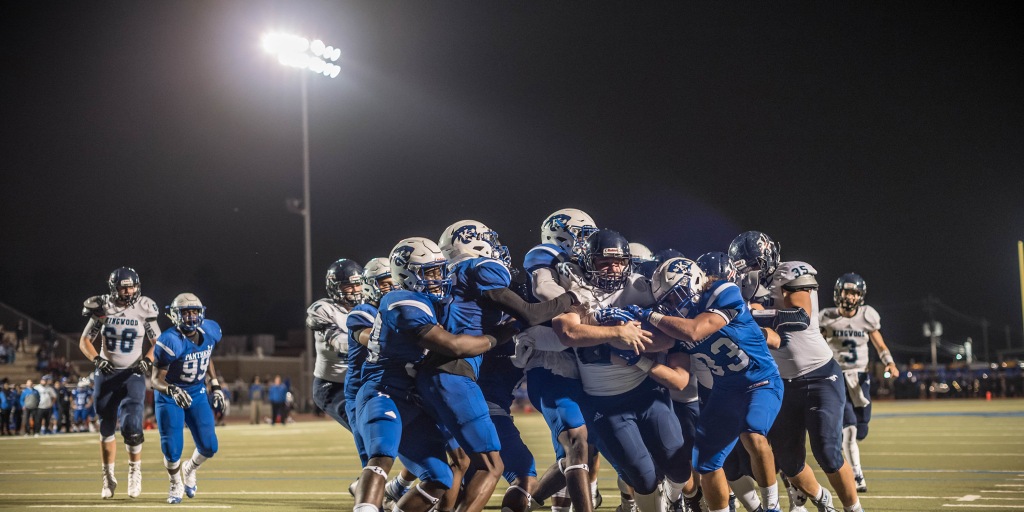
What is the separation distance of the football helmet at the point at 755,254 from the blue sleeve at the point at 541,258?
1289 millimetres

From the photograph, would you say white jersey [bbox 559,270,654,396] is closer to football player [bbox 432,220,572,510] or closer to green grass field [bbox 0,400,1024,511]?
football player [bbox 432,220,572,510]

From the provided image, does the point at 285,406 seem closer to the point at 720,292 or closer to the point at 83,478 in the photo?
the point at 83,478

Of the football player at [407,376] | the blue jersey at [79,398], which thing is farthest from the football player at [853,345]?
the blue jersey at [79,398]

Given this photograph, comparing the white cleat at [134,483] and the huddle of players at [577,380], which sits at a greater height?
the huddle of players at [577,380]

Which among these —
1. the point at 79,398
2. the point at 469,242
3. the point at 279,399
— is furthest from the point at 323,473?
the point at 79,398

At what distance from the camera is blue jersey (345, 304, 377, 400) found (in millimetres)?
6887

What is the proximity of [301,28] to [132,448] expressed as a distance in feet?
71.4

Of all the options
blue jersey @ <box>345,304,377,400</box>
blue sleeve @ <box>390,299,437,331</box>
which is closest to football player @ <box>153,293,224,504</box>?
blue jersey @ <box>345,304,377,400</box>

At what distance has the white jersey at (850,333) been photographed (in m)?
10.7

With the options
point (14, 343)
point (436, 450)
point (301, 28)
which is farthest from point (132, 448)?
point (14, 343)

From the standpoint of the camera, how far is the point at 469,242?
6.75 metres

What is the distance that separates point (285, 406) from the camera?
29.3 metres

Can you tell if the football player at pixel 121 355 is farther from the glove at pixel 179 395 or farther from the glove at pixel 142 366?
the glove at pixel 179 395

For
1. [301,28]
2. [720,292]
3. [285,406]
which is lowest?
[285,406]
